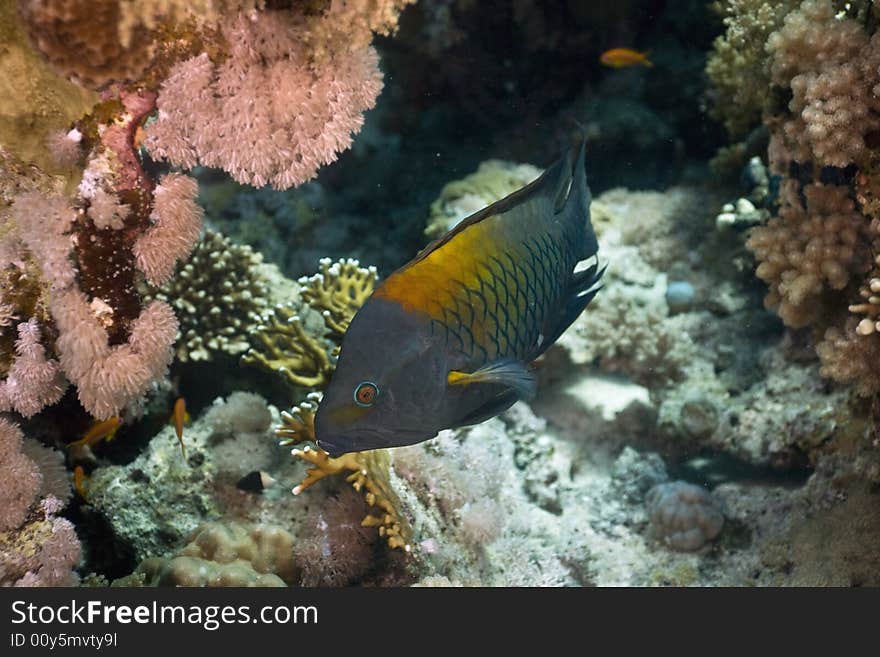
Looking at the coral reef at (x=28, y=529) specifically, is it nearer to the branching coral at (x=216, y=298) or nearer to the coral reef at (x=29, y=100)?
the coral reef at (x=29, y=100)

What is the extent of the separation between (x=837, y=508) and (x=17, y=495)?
4.56 meters

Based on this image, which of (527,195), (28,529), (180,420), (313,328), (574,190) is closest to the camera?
(527,195)

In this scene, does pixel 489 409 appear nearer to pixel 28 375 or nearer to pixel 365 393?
pixel 365 393

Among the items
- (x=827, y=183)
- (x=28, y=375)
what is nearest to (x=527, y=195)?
(x=28, y=375)

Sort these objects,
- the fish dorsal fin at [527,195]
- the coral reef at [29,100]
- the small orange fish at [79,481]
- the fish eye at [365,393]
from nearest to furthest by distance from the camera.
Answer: the fish eye at [365,393]
the fish dorsal fin at [527,195]
the coral reef at [29,100]
the small orange fish at [79,481]

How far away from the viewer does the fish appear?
2279mm

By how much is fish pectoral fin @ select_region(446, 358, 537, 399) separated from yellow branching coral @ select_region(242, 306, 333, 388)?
91.7 inches

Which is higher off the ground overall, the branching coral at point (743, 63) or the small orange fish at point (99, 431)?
the branching coral at point (743, 63)

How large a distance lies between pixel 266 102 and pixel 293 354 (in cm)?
218

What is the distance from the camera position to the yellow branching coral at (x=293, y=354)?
14.9 feet

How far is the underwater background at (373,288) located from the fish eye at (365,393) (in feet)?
3.74

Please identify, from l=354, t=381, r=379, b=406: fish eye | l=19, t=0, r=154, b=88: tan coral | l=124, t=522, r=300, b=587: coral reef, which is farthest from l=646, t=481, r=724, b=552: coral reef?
l=19, t=0, r=154, b=88: tan coral

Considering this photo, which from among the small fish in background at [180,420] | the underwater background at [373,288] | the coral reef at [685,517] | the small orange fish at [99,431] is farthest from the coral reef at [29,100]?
the coral reef at [685,517]

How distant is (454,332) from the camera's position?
2.41 m
